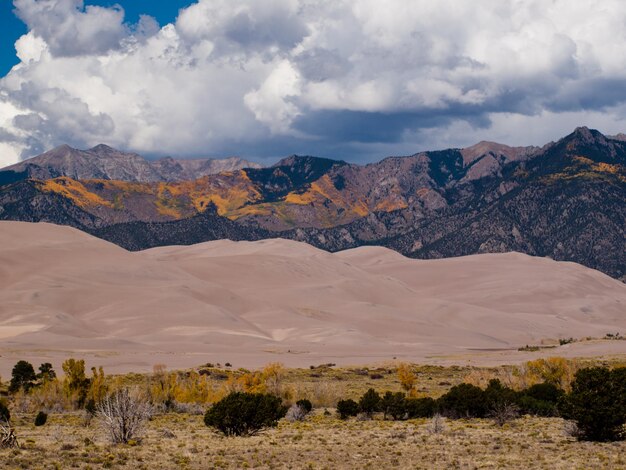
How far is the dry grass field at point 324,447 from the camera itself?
94.8 ft

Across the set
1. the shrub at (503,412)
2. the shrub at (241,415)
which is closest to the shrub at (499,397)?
the shrub at (503,412)

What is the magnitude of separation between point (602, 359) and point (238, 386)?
6907 cm

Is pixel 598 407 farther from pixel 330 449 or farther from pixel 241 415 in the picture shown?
pixel 241 415

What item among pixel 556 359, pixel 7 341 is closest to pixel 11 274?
pixel 7 341

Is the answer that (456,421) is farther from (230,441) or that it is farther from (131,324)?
(131,324)

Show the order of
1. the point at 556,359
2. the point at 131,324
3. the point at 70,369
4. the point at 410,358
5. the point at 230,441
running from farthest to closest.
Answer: the point at 131,324 < the point at 410,358 < the point at 556,359 < the point at 70,369 < the point at 230,441

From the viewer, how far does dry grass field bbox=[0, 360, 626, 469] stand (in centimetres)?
2889

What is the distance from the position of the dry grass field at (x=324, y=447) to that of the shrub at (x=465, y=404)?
4.84 ft

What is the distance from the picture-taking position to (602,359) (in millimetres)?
110562

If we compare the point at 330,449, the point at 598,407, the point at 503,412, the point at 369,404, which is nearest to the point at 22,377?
the point at 369,404

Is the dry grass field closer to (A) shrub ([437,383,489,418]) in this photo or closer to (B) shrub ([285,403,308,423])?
(B) shrub ([285,403,308,423])

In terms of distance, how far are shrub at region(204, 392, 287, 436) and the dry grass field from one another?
→ 26.8 inches

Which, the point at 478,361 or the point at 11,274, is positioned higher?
the point at 11,274

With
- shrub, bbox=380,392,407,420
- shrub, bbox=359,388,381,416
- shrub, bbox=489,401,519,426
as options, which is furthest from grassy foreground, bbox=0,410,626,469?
shrub, bbox=359,388,381,416
